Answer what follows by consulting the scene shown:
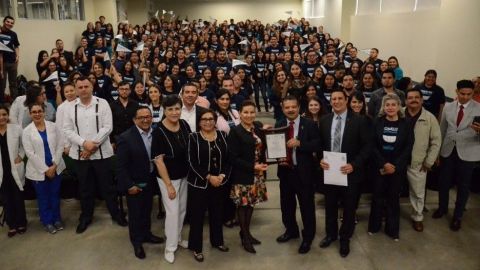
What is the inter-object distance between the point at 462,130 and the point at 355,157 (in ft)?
4.53

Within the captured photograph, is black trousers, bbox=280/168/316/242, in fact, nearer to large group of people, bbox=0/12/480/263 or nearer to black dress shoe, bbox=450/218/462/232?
large group of people, bbox=0/12/480/263

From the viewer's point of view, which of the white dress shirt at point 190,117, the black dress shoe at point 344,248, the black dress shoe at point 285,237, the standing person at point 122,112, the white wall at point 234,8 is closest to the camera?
the black dress shoe at point 344,248

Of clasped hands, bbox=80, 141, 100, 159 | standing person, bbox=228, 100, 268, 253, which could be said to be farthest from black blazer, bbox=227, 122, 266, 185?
clasped hands, bbox=80, 141, 100, 159

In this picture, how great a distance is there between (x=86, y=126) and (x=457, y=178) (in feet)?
13.0

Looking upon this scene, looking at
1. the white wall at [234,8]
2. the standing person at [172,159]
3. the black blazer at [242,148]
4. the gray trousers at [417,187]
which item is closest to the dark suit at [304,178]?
the black blazer at [242,148]

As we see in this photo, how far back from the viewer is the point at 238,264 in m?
3.62

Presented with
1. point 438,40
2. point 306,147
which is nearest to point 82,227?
point 306,147

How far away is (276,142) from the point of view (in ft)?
11.5

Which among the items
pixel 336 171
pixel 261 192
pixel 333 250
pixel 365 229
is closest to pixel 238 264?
pixel 261 192

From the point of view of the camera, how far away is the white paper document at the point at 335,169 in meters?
3.54

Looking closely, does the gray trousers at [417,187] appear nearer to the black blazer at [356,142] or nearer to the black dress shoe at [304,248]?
the black blazer at [356,142]

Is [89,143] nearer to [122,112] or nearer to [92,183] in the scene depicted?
[92,183]

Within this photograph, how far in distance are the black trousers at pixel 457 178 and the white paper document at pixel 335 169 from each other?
1487 mm

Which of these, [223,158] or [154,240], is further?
[154,240]
